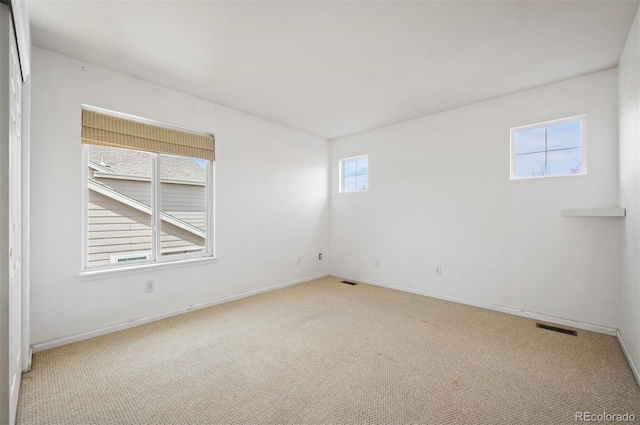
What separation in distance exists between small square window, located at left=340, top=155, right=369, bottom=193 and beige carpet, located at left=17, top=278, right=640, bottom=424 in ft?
8.19

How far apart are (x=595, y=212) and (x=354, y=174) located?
3.28 meters

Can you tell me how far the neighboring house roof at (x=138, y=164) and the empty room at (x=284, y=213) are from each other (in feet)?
0.06

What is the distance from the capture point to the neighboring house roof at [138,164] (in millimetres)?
2875

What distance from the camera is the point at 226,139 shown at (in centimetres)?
384

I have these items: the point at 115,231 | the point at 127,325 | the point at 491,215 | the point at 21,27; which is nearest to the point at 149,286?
the point at 127,325

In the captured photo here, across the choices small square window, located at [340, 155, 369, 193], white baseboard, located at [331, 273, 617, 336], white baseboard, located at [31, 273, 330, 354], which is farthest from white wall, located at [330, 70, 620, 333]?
white baseboard, located at [31, 273, 330, 354]

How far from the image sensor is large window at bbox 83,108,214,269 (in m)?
2.82

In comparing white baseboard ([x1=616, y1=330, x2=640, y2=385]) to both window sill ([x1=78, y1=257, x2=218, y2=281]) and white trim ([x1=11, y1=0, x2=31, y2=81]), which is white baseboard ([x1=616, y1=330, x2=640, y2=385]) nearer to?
window sill ([x1=78, y1=257, x2=218, y2=281])

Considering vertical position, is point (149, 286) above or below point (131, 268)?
below

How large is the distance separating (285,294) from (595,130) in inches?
161

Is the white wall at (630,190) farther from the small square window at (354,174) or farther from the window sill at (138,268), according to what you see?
the window sill at (138,268)

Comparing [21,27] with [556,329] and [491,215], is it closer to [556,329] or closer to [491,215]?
[491,215]

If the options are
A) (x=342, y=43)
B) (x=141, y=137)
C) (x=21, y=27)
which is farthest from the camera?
(x=141, y=137)

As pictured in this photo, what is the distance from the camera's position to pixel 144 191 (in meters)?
3.16
